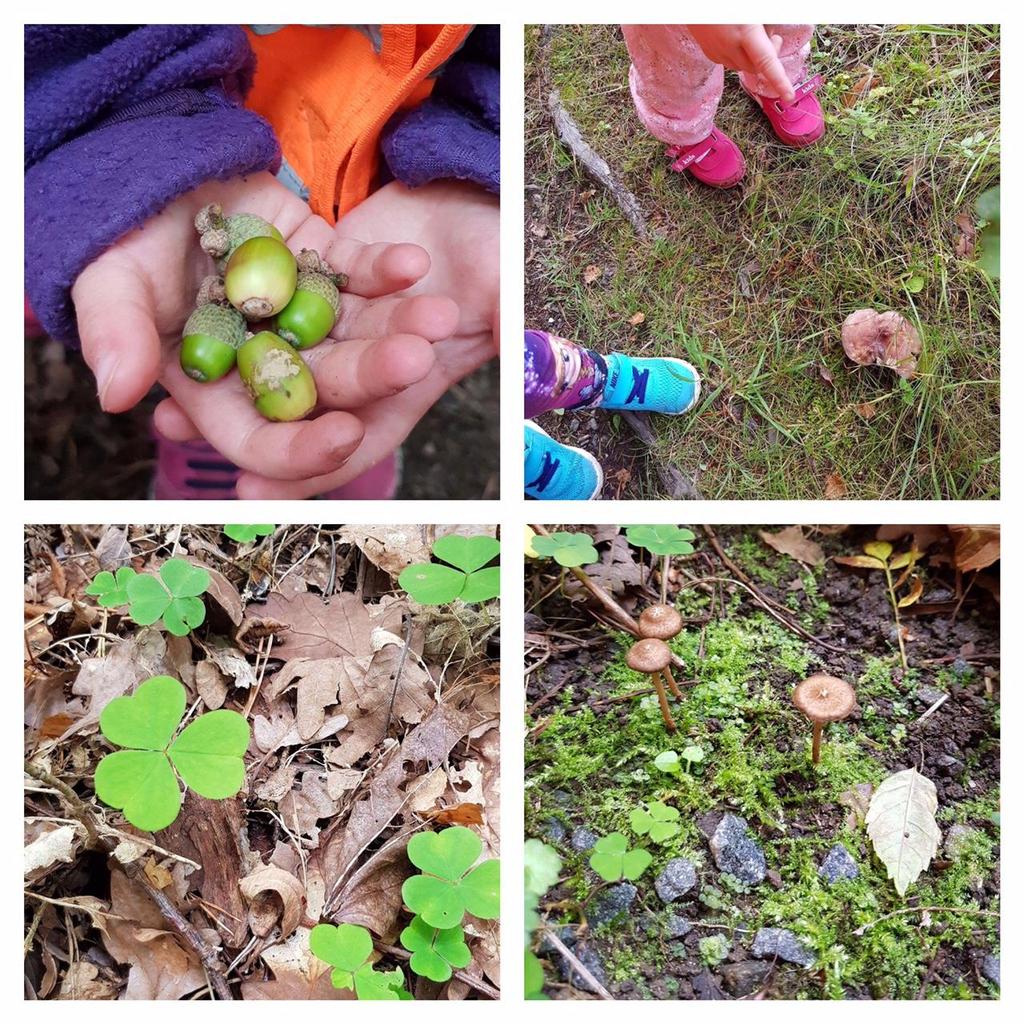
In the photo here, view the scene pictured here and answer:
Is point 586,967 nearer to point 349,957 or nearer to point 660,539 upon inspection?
point 349,957

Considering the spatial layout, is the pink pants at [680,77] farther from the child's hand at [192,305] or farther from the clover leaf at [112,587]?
the clover leaf at [112,587]

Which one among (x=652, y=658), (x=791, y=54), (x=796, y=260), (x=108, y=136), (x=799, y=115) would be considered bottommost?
(x=652, y=658)

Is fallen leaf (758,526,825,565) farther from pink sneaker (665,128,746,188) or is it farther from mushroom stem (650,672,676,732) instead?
pink sneaker (665,128,746,188)

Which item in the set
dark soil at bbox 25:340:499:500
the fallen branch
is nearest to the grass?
dark soil at bbox 25:340:499:500

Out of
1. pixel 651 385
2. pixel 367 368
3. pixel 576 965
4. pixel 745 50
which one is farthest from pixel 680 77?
pixel 576 965

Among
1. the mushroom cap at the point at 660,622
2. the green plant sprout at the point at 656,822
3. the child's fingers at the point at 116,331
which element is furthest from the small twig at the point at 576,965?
the child's fingers at the point at 116,331

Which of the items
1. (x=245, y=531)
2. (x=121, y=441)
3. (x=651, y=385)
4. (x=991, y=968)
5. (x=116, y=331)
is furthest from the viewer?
(x=121, y=441)
